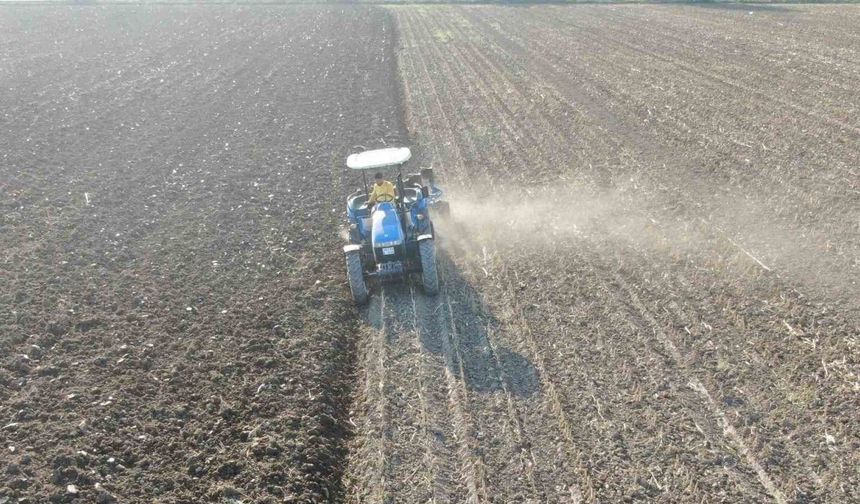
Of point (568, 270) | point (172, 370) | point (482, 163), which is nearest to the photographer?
point (172, 370)

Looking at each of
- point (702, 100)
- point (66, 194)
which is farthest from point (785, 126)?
point (66, 194)

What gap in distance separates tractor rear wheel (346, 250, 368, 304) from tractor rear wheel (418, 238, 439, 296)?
90 centimetres

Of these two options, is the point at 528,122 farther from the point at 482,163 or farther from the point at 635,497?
the point at 635,497

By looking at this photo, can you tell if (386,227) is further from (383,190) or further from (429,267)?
(429,267)

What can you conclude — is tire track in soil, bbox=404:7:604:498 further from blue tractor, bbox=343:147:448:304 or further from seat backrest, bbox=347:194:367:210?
seat backrest, bbox=347:194:367:210

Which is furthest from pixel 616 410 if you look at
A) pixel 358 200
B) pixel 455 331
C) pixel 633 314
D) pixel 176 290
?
pixel 176 290

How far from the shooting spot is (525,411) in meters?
7.81

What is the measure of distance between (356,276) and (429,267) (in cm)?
108

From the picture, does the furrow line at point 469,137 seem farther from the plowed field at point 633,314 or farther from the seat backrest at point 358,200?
the seat backrest at point 358,200

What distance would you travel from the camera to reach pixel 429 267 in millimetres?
10273

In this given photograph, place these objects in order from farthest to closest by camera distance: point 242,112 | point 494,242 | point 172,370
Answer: point 242,112 < point 494,242 < point 172,370

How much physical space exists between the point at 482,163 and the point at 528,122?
3788 mm

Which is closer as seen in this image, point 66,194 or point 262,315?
point 262,315

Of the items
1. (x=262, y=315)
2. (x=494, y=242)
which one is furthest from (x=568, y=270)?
(x=262, y=315)
